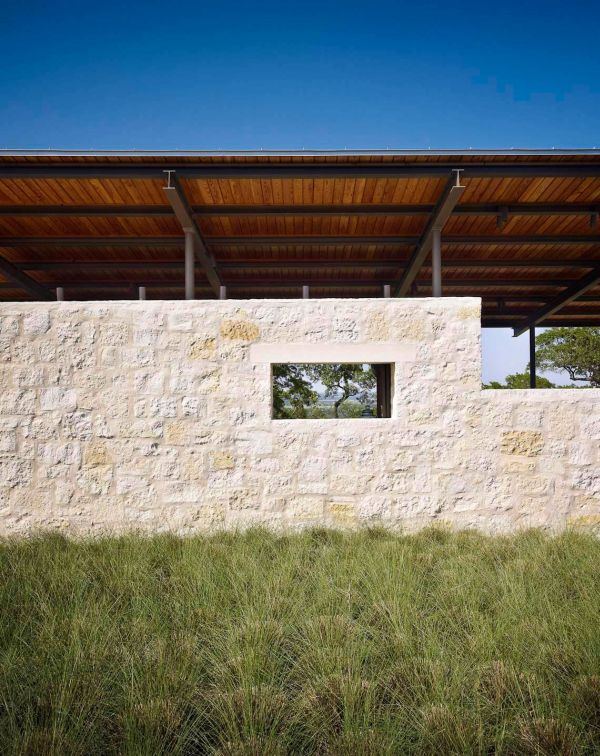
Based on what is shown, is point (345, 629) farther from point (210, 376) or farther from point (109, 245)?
point (109, 245)

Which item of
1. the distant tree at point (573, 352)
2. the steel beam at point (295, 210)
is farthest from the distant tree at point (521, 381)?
the steel beam at point (295, 210)

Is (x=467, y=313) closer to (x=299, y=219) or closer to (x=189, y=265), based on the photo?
(x=299, y=219)

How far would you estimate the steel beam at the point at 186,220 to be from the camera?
4840mm

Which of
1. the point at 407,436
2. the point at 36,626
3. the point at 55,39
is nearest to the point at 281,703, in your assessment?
the point at 36,626

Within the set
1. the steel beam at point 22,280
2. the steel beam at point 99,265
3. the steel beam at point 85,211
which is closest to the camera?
the steel beam at point 85,211

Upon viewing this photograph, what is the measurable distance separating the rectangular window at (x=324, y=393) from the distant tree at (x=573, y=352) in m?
12.9

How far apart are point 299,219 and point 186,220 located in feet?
5.09

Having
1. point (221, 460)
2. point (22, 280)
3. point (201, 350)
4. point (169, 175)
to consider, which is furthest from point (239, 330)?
point (22, 280)

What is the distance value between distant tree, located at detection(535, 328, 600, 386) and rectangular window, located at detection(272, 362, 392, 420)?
12.9 meters

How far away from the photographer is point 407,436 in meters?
4.47

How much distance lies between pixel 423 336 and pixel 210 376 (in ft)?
7.85

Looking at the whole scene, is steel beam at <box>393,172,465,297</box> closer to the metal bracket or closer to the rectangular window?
the metal bracket

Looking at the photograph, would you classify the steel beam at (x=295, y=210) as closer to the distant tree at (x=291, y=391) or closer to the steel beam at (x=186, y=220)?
the steel beam at (x=186, y=220)

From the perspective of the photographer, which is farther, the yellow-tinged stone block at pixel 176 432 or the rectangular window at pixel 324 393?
the rectangular window at pixel 324 393
